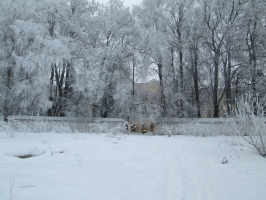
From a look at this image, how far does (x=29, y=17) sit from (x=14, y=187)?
52.8ft

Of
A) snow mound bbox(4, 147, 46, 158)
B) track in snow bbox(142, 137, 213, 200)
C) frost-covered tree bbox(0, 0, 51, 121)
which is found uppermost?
frost-covered tree bbox(0, 0, 51, 121)

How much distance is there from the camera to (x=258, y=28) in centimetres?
1600

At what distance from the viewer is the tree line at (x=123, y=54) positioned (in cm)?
1449

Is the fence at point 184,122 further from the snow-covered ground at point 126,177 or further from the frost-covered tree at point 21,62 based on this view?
the frost-covered tree at point 21,62

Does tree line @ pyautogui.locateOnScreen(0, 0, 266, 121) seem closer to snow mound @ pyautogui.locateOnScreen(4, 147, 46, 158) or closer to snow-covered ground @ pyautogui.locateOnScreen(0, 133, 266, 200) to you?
snow mound @ pyautogui.locateOnScreen(4, 147, 46, 158)

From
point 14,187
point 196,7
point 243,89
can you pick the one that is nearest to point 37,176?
point 14,187

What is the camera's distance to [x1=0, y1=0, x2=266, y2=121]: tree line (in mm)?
14489

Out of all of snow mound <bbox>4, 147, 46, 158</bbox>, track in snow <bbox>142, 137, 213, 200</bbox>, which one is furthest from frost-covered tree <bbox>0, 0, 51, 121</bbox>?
track in snow <bbox>142, 137, 213, 200</bbox>

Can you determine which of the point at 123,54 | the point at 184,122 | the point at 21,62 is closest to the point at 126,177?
the point at 21,62

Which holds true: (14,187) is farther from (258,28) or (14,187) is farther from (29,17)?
(258,28)

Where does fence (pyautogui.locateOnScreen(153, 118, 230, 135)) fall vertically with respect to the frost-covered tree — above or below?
below

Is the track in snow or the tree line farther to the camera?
the tree line

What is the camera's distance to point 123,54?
19141 millimetres

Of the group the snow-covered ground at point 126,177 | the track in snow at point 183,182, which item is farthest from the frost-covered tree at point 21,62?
the track in snow at point 183,182
